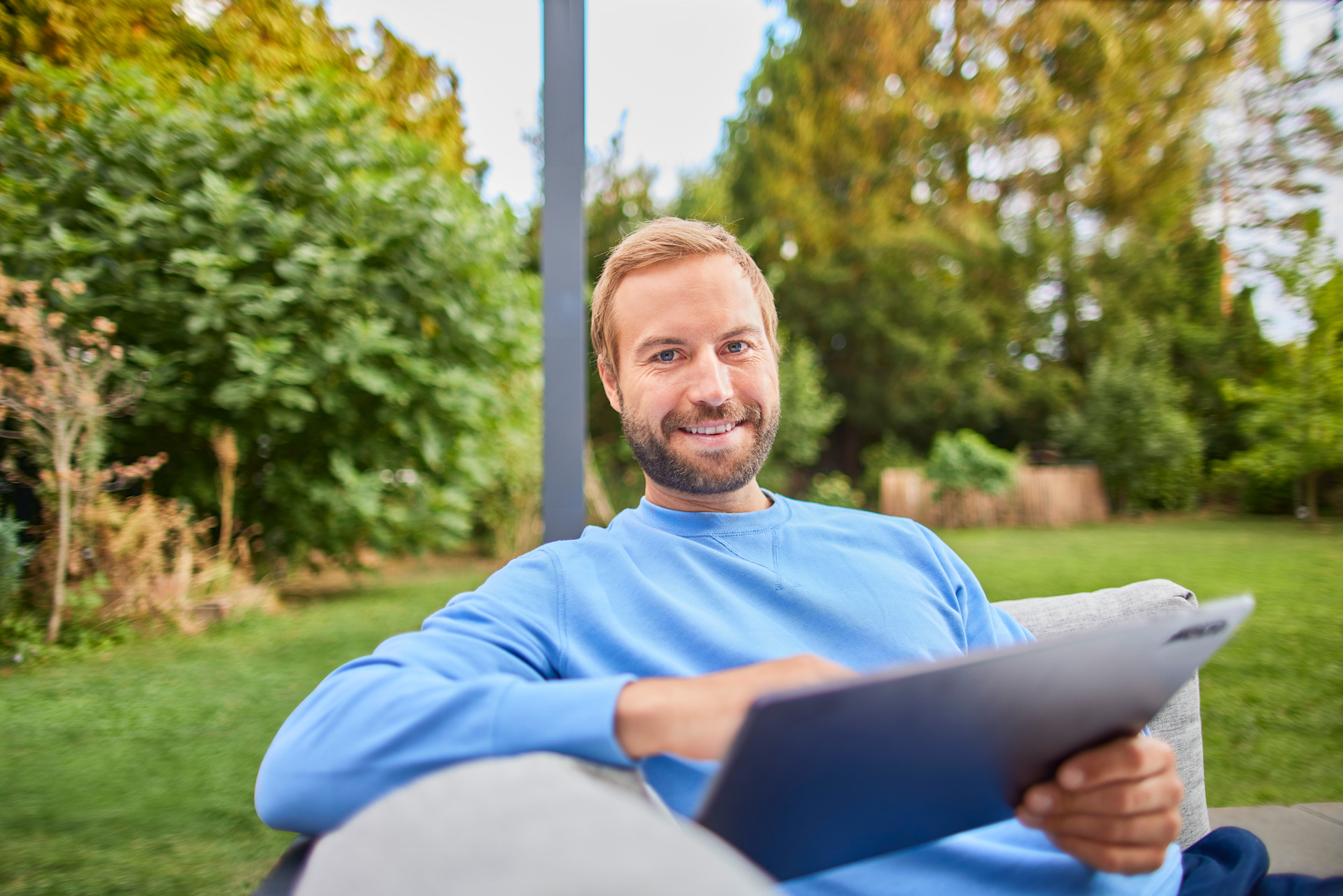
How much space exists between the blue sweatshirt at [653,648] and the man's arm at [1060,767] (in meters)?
0.03

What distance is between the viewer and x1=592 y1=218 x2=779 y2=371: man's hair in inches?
41.9

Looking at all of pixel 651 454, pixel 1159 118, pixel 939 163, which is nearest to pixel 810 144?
pixel 939 163

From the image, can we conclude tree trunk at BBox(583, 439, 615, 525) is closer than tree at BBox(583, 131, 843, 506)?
Yes

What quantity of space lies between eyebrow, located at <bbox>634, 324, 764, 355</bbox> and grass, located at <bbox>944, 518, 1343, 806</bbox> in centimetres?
81

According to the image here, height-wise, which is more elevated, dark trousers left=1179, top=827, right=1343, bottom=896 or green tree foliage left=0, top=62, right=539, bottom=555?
green tree foliage left=0, top=62, right=539, bottom=555

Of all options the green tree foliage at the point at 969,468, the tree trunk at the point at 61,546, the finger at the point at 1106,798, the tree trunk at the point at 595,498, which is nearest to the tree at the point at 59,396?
the tree trunk at the point at 61,546

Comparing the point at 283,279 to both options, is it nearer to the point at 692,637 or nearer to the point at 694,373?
the point at 694,373

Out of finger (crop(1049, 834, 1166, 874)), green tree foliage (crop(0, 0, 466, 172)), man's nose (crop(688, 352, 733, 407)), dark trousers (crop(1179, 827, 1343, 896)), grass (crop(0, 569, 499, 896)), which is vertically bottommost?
grass (crop(0, 569, 499, 896))

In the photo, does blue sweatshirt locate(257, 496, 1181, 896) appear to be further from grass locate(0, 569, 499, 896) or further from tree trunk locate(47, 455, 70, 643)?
tree trunk locate(47, 455, 70, 643)

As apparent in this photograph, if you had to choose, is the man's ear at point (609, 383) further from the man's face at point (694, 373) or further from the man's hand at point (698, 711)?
the man's hand at point (698, 711)

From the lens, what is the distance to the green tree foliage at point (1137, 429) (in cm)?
795

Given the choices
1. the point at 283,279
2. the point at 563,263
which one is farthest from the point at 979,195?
the point at 563,263

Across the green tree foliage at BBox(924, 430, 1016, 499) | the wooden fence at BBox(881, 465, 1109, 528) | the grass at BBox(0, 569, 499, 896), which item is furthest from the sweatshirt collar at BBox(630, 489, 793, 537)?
the green tree foliage at BBox(924, 430, 1016, 499)

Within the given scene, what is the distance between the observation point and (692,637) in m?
0.89
